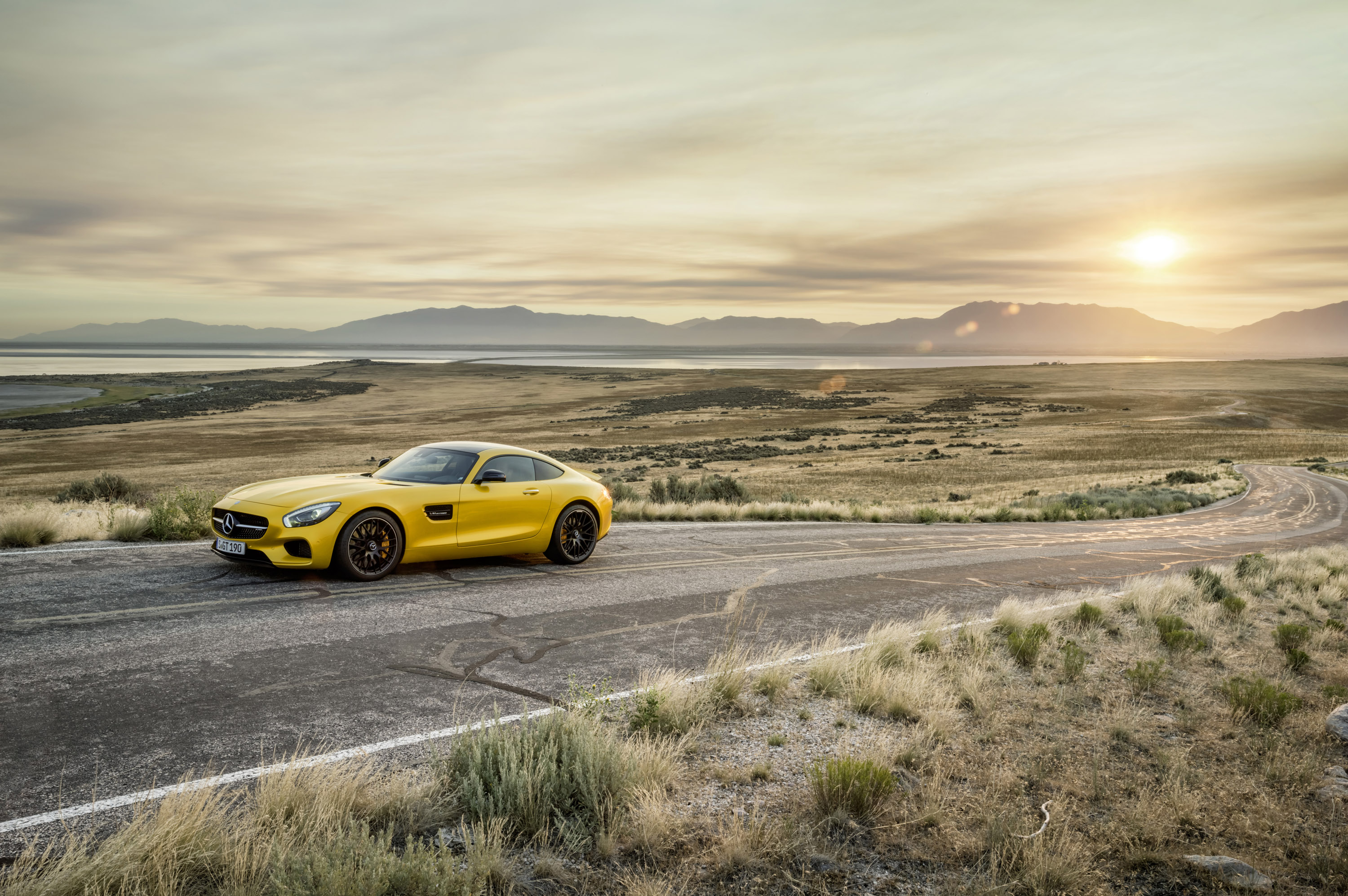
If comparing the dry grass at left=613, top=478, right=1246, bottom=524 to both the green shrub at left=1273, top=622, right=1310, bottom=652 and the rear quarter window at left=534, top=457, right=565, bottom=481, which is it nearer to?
the rear quarter window at left=534, top=457, right=565, bottom=481

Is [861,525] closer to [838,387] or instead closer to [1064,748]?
[1064,748]

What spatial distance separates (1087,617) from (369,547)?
27.1 ft

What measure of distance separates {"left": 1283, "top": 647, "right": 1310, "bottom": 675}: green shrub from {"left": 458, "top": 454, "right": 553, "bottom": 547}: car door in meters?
8.26

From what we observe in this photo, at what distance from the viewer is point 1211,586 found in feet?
38.9

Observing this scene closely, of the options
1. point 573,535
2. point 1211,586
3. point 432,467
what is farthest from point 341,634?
point 1211,586

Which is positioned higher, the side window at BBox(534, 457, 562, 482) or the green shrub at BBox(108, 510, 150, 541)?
the side window at BBox(534, 457, 562, 482)

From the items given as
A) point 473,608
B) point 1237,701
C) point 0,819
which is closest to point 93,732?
point 0,819

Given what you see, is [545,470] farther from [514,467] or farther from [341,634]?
[341,634]

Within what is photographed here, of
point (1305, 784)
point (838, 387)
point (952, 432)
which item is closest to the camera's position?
point (1305, 784)

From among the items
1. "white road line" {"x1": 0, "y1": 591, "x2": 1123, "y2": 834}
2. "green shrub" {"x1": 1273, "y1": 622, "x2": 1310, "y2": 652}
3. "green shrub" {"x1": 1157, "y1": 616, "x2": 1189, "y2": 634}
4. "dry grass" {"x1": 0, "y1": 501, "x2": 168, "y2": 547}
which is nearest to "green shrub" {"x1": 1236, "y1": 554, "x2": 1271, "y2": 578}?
"green shrub" {"x1": 1273, "y1": 622, "x2": 1310, "y2": 652}

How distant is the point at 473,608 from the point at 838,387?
12480 cm

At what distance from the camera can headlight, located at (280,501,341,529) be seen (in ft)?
27.3

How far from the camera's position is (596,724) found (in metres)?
4.83

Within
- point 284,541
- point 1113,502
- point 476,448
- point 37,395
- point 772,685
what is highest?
point 37,395
